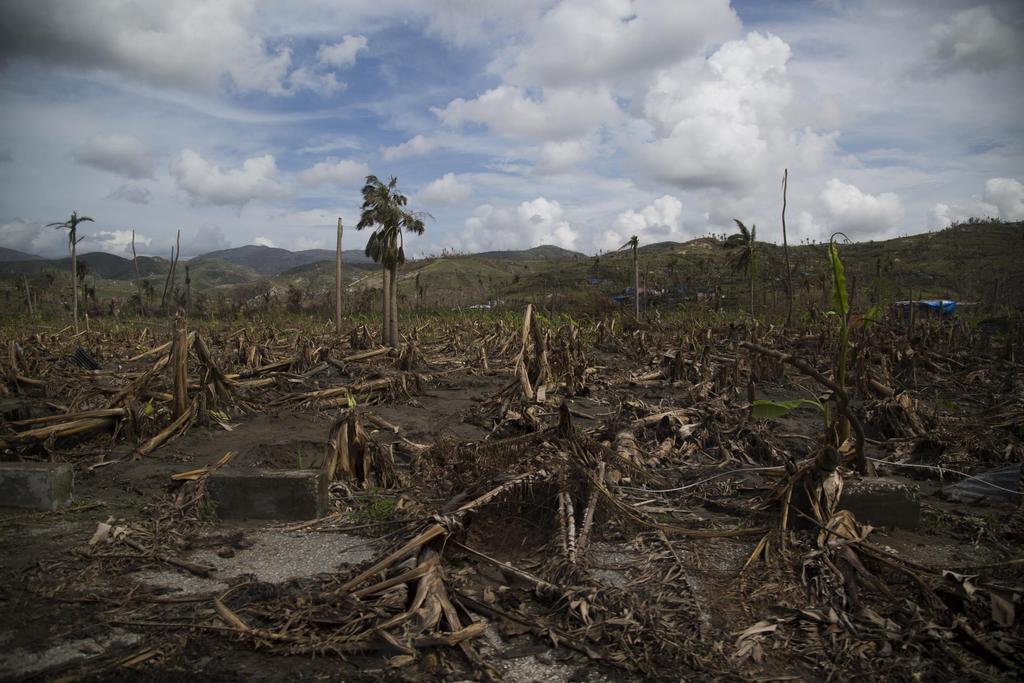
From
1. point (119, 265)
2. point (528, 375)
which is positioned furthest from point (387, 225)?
point (119, 265)

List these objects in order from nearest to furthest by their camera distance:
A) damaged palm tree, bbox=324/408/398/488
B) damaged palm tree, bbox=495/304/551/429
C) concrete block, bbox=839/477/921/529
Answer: concrete block, bbox=839/477/921/529 < damaged palm tree, bbox=324/408/398/488 < damaged palm tree, bbox=495/304/551/429

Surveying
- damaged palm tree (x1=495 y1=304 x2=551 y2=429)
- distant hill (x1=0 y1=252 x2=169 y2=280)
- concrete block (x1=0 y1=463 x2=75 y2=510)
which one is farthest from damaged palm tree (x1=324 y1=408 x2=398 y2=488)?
distant hill (x1=0 y1=252 x2=169 y2=280)

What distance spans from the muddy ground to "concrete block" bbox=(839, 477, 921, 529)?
0.33 ft

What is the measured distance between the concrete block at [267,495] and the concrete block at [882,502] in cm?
397

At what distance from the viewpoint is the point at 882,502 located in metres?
4.35

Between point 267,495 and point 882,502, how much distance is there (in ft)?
15.1

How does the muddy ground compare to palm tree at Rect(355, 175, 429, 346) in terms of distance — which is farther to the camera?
palm tree at Rect(355, 175, 429, 346)

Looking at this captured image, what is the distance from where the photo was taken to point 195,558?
430 centimetres

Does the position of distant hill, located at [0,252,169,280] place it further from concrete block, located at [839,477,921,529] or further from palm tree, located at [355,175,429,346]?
concrete block, located at [839,477,921,529]

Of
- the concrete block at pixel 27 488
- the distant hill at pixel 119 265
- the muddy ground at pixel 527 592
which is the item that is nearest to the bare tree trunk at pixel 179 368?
the muddy ground at pixel 527 592

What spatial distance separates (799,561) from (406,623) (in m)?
2.37

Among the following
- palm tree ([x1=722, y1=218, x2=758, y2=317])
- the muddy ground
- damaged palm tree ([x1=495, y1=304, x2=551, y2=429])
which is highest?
palm tree ([x1=722, y1=218, x2=758, y2=317])

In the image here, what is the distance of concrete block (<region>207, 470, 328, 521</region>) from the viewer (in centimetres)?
498

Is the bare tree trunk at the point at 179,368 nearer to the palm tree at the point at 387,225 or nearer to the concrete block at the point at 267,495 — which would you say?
the concrete block at the point at 267,495
